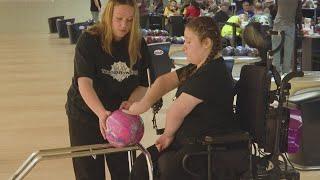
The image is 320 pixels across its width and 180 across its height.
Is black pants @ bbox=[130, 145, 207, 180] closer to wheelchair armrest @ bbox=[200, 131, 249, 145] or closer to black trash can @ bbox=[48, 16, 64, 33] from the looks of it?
wheelchair armrest @ bbox=[200, 131, 249, 145]

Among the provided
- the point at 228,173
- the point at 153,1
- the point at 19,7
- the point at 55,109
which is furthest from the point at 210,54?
the point at 19,7

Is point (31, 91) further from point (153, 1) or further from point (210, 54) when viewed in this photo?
point (153, 1)

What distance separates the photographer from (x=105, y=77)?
Result: 10.3 ft

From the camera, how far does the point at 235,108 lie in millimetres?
3314

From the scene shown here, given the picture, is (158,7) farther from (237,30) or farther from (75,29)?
(237,30)

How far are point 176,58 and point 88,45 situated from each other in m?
3.86

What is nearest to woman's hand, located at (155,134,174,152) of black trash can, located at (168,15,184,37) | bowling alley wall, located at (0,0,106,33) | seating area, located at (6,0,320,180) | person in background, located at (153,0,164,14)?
seating area, located at (6,0,320,180)

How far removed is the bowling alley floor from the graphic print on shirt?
6.16 feet

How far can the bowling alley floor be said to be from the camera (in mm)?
5152

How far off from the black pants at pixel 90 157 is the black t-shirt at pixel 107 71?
0.05 m

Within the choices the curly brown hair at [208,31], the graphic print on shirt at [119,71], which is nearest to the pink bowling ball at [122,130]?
the graphic print on shirt at [119,71]

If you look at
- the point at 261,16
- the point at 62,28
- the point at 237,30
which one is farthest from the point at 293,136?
the point at 62,28

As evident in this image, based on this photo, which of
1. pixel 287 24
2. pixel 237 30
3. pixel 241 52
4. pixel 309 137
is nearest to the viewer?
pixel 309 137

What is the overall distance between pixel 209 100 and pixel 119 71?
532mm
